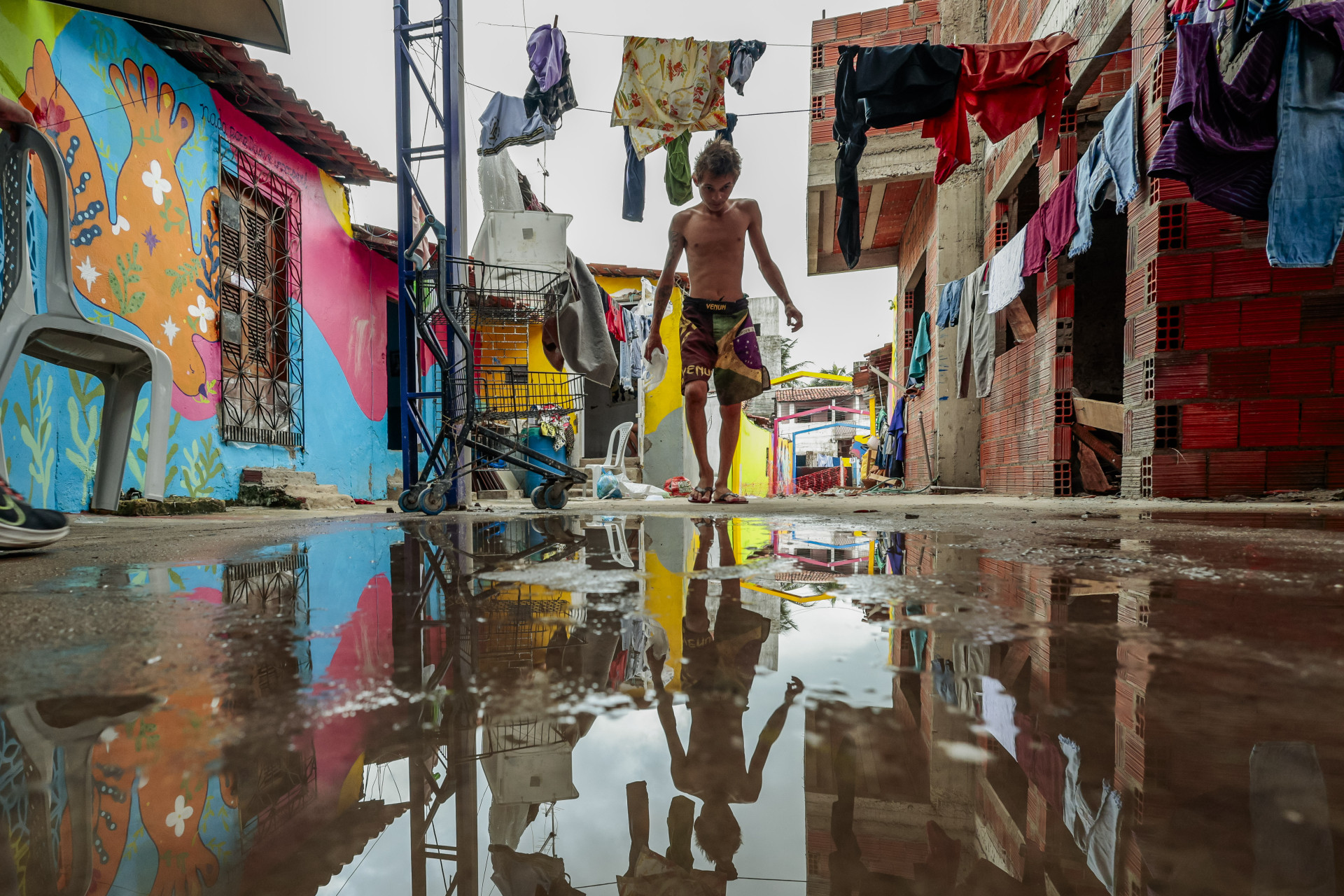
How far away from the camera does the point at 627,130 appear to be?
699cm

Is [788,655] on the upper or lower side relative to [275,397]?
lower

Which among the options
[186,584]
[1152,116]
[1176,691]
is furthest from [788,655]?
[1152,116]

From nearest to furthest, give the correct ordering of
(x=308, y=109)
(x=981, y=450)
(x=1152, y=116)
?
(x=1152, y=116) → (x=308, y=109) → (x=981, y=450)

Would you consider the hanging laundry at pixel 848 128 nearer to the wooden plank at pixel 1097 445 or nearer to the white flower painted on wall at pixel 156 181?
the wooden plank at pixel 1097 445

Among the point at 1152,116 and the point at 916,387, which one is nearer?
the point at 1152,116

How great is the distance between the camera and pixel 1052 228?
5.30m

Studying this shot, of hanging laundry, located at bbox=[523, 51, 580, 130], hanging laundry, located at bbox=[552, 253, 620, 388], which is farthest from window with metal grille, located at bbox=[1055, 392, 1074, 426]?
hanging laundry, located at bbox=[523, 51, 580, 130]

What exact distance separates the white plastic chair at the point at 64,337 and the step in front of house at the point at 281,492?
365cm

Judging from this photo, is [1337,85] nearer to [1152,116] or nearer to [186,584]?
[1152,116]

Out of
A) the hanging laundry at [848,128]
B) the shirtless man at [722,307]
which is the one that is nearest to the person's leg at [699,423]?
the shirtless man at [722,307]

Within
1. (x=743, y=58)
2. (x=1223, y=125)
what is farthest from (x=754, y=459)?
(x=1223, y=125)

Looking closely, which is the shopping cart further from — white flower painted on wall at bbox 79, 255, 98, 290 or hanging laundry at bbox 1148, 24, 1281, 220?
hanging laundry at bbox 1148, 24, 1281, 220

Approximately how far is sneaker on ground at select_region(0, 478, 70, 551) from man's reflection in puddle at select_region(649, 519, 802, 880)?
A: 1806 millimetres

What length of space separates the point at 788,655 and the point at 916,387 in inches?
361
